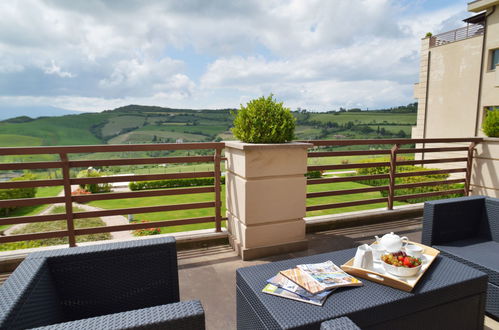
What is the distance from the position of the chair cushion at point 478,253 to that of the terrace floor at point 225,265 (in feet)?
Answer: 1.32

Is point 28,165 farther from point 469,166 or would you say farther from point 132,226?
point 469,166

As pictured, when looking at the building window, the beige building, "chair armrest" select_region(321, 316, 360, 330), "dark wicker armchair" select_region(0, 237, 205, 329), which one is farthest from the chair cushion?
the building window

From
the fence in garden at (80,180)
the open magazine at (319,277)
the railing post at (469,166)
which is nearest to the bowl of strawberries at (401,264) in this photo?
the open magazine at (319,277)

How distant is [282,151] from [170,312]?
2462 millimetres

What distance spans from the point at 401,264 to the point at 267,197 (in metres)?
1.77

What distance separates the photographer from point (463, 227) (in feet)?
9.64

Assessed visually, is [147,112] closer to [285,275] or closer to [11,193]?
[11,193]

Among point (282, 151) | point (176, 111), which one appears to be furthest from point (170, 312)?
point (176, 111)

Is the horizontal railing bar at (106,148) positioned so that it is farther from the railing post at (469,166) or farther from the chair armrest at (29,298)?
the railing post at (469,166)

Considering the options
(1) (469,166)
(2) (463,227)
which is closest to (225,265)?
(2) (463,227)

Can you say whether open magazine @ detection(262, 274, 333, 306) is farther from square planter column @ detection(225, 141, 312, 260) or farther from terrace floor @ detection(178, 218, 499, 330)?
square planter column @ detection(225, 141, 312, 260)

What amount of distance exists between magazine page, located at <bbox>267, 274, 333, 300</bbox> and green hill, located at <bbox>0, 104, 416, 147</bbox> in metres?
24.8

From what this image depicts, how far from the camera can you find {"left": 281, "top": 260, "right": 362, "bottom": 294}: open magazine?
1.68 meters

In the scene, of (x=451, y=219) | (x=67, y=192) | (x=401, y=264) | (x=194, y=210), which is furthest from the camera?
(x=194, y=210)
